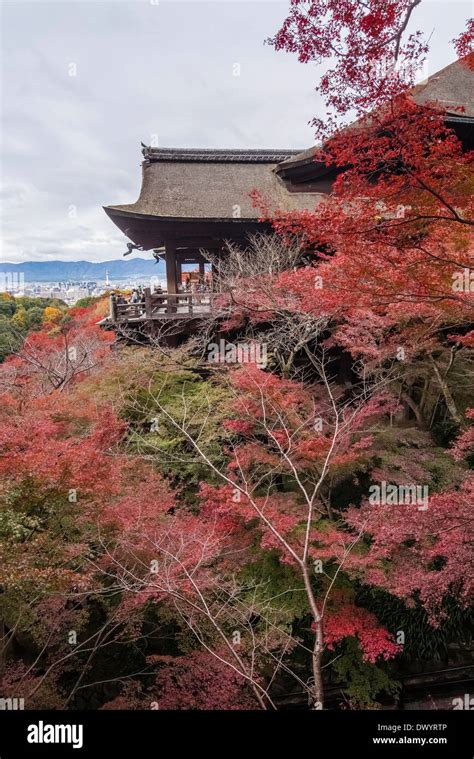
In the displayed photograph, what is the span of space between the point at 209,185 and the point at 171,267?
269cm

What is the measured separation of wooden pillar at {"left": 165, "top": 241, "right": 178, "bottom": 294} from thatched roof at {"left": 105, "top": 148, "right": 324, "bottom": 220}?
101cm

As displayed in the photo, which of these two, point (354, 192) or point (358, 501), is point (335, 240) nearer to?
point (354, 192)

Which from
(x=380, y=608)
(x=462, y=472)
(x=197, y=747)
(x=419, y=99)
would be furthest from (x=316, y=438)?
(x=419, y=99)

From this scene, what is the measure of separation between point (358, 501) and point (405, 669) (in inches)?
128

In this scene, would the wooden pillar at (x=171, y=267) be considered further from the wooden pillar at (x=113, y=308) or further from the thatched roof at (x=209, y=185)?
the wooden pillar at (x=113, y=308)

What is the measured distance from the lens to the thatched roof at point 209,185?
10703mm

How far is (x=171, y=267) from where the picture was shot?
1163 centimetres

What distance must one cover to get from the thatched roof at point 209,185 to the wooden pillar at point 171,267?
39.6 inches

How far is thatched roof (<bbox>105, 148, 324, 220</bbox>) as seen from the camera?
10.7 metres
